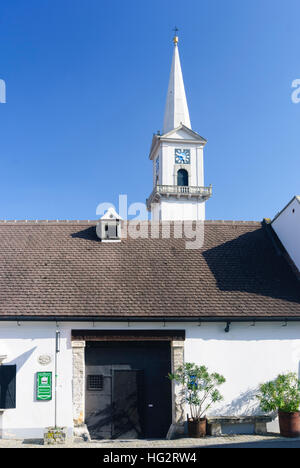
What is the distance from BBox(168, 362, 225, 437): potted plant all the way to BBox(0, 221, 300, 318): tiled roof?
151cm

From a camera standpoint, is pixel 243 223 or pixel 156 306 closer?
pixel 156 306

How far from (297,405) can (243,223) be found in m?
7.72

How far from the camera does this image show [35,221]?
17.6 metres

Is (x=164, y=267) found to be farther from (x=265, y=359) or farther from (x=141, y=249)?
(x=265, y=359)

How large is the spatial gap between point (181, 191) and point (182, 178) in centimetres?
188

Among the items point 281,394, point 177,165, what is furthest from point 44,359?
point 177,165

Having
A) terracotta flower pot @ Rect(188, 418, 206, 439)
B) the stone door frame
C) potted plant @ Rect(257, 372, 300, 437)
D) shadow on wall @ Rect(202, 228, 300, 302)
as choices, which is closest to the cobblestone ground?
terracotta flower pot @ Rect(188, 418, 206, 439)

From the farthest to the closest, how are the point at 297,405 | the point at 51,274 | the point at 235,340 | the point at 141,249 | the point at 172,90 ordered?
the point at 172,90, the point at 141,249, the point at 51,274, the point at 235,340, the point at 297,405

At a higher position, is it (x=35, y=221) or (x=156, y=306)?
(x=35, y=221)

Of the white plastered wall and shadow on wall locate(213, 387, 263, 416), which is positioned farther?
shadow on wall locate(213, 387, 263, 416)

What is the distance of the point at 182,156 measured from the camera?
46594mm

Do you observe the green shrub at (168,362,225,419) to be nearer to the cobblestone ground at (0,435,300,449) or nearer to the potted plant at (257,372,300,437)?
the cobblestone ground at (0,435,300,449)

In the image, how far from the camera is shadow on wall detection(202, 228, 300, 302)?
14.4 meters
